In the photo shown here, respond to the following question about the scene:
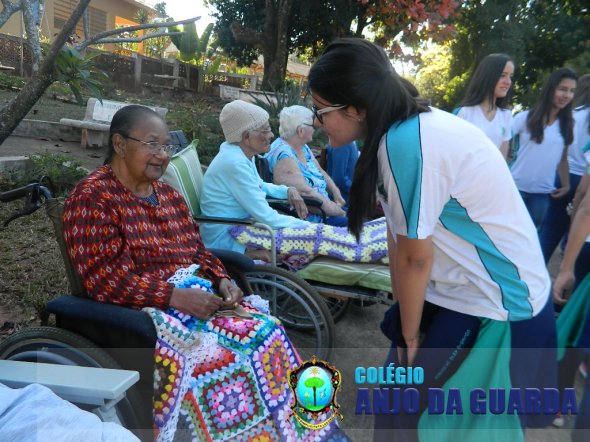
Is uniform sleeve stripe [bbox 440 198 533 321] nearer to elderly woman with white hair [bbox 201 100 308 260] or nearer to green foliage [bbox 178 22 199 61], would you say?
elderly woman with white hair [bbox 201 100 308 260]

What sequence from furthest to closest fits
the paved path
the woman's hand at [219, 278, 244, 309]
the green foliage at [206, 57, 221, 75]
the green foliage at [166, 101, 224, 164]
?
1. the green foliage at [206, 57, 221, 75]
2. the green foliage at [166, 101, 224, 164]
3. the paved path
4. the woman's hand at [219, 278, 244, 309]

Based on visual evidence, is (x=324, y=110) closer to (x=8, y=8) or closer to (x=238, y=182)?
(x=238, y=182)

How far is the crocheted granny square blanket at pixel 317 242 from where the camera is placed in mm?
2844

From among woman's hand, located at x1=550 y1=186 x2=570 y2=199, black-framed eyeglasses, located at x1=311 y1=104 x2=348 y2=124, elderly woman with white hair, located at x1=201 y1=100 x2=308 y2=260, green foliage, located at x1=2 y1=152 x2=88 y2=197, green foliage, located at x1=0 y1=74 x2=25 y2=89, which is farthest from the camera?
green foliage, located at x1=0 y1=74 x2=25 y2=89

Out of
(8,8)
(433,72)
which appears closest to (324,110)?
(8,8)

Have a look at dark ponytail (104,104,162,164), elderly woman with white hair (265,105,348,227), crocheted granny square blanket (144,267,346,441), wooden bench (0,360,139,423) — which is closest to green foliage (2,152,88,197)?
elderly woman with white hair (265,105,348,227)

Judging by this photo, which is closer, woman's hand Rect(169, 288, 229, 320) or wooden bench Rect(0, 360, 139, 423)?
wooden bench Rect(0, 360, 139, 423)

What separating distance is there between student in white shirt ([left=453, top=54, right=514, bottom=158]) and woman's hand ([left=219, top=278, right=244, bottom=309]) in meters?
2.43

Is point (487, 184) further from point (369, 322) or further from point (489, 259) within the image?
point (369, 322)

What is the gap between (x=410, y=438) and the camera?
1490mm

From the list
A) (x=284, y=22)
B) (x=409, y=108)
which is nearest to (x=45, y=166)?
(x=409, y=108)

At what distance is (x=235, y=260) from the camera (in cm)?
235

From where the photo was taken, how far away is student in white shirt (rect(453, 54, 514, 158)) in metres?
3.60

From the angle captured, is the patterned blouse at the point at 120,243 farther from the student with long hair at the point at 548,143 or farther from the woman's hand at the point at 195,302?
the student with long hair at the point at 548,143
